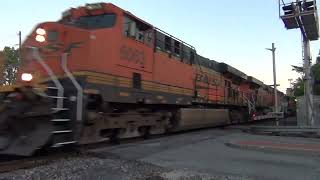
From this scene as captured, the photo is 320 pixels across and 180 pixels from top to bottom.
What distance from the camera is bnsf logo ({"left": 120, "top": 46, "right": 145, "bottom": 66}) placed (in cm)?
1301

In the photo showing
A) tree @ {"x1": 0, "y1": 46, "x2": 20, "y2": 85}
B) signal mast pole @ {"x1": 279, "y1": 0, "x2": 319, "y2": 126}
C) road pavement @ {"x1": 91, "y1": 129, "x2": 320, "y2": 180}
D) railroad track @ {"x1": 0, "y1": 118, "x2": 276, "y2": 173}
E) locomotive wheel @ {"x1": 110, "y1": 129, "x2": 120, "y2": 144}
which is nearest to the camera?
railroad track @ {"x1": 0, "y1": 118, "x2": 276, "y2": 173}

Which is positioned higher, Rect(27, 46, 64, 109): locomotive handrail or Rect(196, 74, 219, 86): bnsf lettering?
Rect(196, 74, 219, 86): bnsf lettering

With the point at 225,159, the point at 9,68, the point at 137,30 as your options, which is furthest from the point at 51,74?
the point at 225,159

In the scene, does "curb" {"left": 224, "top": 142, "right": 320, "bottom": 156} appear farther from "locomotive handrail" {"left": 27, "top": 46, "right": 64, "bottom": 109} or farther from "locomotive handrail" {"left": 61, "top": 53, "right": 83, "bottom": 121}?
"locomotive handrail" {"left": 27, "top": 46, "right": 64, "bottom": 109}

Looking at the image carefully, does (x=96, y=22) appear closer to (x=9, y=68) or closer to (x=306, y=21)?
(x=9, y=68)

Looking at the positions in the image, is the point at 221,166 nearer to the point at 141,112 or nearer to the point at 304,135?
the point at 141,112

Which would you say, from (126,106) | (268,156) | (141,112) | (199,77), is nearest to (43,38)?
(126,106)

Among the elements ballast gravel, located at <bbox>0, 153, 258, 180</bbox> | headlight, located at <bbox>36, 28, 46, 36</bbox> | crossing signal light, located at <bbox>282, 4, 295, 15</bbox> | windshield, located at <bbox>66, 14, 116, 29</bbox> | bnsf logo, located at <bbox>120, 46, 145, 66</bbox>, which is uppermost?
crossing signal light, located at <bbox>282, 4, 295, 15</bbox>

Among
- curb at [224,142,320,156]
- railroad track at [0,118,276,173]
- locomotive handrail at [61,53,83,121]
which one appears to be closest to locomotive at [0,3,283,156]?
locomotive handrail at [61,53,83,121]

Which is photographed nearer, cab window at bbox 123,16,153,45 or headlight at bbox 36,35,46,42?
headlight at bbox 36,35,46,42

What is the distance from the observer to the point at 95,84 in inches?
460

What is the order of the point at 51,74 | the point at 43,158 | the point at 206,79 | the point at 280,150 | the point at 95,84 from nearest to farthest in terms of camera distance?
the point at 43,158 → the point at 51,74 → the point at 95,84 → the point at 280,150 → the point at 206,79

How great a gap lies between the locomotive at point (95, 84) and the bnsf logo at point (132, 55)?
3cm

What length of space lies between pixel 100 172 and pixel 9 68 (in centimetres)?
504
